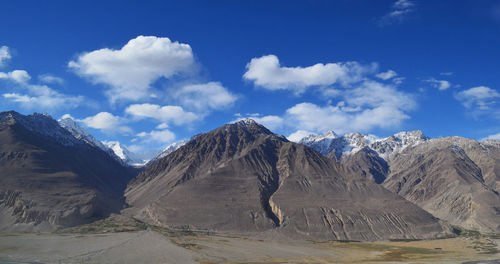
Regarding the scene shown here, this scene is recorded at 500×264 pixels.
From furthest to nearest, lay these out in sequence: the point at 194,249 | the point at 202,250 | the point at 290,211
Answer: the point at 290,211
the point at 194,249
the point at 202,250

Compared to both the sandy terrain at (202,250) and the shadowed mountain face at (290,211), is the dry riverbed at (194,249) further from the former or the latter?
the shadowed mountain face at (290,211)

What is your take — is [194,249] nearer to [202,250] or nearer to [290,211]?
[202,250]

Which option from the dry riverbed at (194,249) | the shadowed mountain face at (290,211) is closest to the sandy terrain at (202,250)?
the dry riverbed at (194,249)

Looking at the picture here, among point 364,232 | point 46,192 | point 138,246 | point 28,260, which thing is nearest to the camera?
point 28,260

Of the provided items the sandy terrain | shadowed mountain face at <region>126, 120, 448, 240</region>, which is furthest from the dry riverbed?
shadowed mountain face at <region>126, 120, 448, 240</region>

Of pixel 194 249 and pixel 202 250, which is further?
pixel 194 249

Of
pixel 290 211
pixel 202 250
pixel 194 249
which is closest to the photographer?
pixel 202 250

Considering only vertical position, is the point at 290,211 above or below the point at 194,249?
above

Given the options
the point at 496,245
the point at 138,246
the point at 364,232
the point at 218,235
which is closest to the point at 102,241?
the point at 138,246

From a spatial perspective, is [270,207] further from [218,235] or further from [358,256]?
[358,256]

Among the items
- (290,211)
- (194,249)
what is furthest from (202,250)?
(290,211)

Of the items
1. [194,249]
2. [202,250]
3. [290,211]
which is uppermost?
[290,211]
